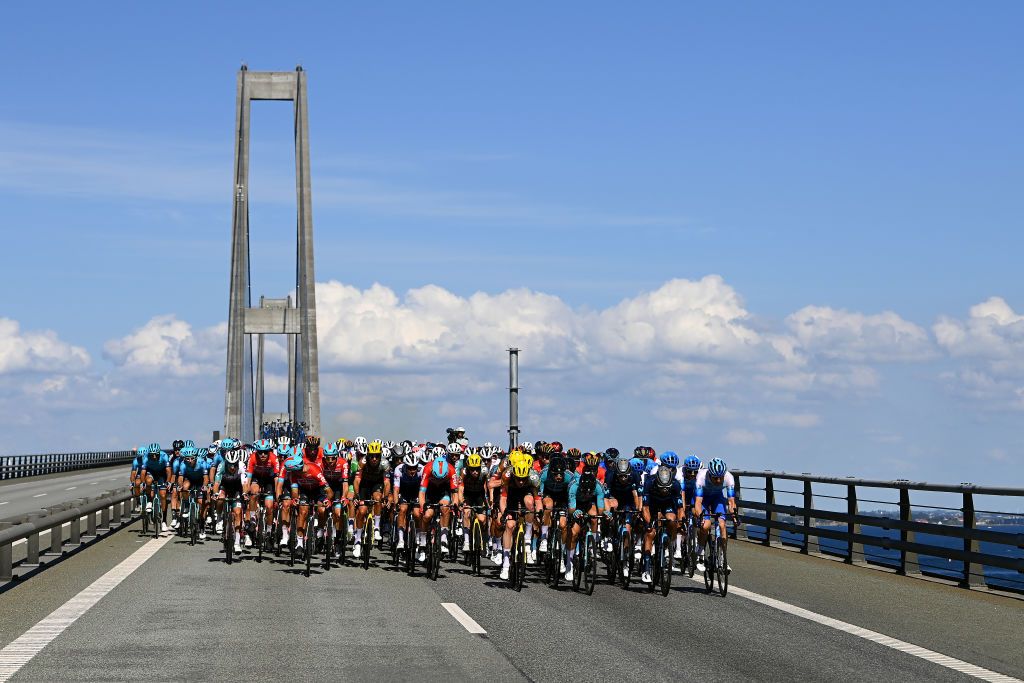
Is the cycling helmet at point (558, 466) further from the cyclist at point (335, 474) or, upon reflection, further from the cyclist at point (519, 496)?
the cyclist at point (335, 474)

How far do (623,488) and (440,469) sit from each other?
7.75ft

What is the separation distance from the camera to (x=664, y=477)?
16.2 meters

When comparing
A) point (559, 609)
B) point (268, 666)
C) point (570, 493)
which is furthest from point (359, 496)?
point (268, 666)

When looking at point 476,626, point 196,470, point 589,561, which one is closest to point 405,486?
point 589,561

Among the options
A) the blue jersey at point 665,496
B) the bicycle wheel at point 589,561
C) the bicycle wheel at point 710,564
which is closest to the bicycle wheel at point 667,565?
the bicycle wheel at point 710,564

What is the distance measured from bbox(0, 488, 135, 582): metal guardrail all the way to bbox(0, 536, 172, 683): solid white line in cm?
95

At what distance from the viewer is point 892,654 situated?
34.2ft

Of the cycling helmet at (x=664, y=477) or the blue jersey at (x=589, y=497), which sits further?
the blue jersey at (x=589, y=497)

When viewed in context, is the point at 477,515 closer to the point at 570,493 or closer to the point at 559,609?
the point at 570,493

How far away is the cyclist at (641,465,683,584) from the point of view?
52.9ft

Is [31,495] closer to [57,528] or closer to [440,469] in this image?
[57,528]

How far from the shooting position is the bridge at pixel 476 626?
9.52 m

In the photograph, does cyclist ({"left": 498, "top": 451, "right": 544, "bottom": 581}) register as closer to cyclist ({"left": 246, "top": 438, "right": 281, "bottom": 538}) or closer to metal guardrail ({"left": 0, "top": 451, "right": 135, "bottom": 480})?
cyclist ({"left": 246, "top": 438, "right": 281, "bottom": 538})

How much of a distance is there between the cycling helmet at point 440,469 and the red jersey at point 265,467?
321cm
